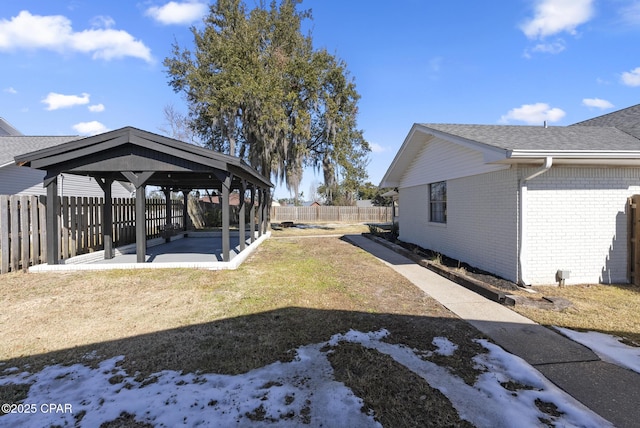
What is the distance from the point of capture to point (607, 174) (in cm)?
567

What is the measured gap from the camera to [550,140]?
6102 mm

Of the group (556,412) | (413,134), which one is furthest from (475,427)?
(413,134)

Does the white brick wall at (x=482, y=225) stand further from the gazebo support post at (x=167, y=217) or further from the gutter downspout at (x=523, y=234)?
the gazebo support post at (x=167, y=217)

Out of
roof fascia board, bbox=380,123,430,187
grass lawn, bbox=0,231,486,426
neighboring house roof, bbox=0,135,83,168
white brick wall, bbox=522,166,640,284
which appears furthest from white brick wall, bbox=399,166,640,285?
neighboring house roof, bbox=0,135,83,168

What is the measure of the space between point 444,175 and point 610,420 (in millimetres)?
6776

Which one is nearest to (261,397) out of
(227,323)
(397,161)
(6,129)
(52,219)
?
(227,323)

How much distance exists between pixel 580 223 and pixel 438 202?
366 centimetres

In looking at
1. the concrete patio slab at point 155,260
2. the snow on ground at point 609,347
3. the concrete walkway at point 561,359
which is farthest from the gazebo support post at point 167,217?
the snow on ground at point 609,347

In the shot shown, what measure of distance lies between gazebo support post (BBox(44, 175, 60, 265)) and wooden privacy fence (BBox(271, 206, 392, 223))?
69.5 ft

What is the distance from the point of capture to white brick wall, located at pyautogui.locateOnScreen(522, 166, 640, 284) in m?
5.57

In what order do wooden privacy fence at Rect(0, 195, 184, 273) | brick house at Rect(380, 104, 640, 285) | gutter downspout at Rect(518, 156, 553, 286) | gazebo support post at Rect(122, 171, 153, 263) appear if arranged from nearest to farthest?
brick house at Rect(380, 104, 640, 285), gutter downspout at Rect(518, 156, 553, 286), wooden privacy fence at Rect(0, 195, 184, 273), gazebo support post at Rect(122, 171, 153, 263)

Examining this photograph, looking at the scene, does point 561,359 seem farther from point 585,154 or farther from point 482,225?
point 482,225

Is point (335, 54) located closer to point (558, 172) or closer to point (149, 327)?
point (558, 172)

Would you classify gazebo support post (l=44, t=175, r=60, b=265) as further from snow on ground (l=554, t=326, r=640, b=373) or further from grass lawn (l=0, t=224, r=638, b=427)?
snow on ground (l=554, t=326, r=640, b=373)
